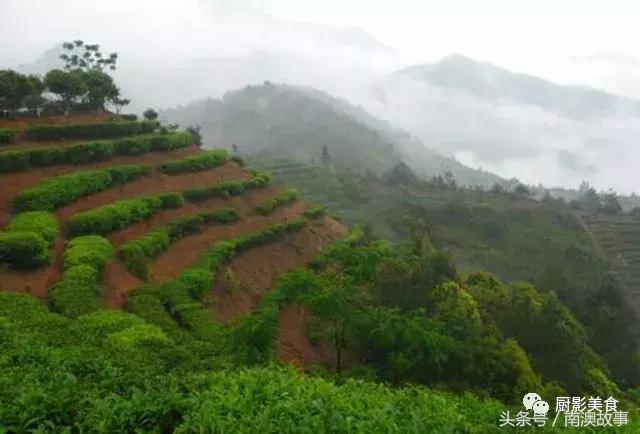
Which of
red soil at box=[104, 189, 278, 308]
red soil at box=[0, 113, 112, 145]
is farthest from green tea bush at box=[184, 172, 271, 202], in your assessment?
red soil at box=[0, 113, 112, 145]

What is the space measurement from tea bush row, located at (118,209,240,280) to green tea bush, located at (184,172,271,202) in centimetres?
177

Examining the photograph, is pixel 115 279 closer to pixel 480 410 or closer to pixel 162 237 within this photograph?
pixel 162 237

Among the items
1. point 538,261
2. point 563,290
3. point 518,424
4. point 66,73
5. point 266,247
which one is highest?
point 66,73

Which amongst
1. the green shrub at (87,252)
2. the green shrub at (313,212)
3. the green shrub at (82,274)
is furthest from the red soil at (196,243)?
the green shrub at (82,274)

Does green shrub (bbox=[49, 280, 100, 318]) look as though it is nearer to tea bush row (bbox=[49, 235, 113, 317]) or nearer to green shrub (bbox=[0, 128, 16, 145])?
tea bush row (bbox=[49, 235, 113, 317])

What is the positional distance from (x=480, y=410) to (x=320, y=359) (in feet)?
37.0

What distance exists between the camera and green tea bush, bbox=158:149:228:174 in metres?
34.8

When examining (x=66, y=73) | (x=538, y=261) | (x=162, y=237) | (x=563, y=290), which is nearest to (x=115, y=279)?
(x=162, y=237)

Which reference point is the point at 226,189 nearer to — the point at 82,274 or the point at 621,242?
the point at 82,274

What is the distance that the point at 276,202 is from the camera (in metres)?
36.7

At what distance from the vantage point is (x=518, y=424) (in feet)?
31.1

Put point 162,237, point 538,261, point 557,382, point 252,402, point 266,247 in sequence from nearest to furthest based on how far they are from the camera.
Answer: point 252,402 → point 557,382 → point 162,237 → point 266,247 → point 538,261

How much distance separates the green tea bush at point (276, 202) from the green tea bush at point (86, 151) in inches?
280

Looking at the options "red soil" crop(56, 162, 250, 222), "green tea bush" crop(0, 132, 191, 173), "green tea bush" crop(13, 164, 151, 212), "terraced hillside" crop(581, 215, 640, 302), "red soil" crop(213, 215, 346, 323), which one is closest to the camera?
"red soil" crop(213, 215, 346, 323)
